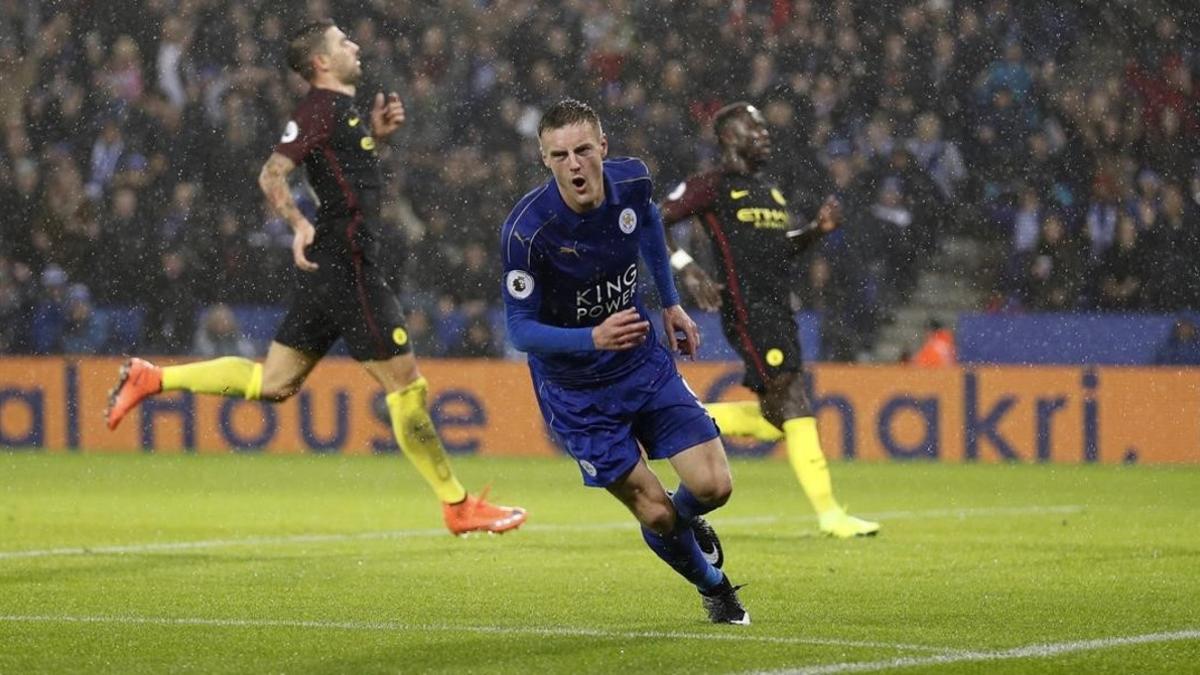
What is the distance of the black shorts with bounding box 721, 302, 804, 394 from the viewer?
11008 millimetres

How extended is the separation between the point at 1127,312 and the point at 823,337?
7.84ft

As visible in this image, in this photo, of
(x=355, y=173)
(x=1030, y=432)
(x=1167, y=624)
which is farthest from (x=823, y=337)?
(x=1167, y=624)

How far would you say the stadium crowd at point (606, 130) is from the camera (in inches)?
699

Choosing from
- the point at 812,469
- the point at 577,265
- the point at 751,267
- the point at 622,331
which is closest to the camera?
the point at 622,331

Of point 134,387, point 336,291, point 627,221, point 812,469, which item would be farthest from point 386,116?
point 627,221

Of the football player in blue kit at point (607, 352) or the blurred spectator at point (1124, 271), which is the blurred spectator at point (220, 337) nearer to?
the blurred spectator at point (1124, 271)

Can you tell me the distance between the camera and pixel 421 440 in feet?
33.4

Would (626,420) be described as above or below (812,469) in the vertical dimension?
above

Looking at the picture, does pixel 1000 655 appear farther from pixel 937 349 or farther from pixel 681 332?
pixel 937 349

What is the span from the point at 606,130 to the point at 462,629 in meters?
12.1

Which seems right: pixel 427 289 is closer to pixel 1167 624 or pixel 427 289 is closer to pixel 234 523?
pixel 234 523

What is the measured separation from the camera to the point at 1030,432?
16.9 metres

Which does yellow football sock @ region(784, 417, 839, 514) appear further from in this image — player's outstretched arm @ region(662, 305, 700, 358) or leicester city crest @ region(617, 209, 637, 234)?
leicester city crest @ region(617, 209, 637, 234)

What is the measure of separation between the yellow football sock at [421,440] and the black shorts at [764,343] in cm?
174
